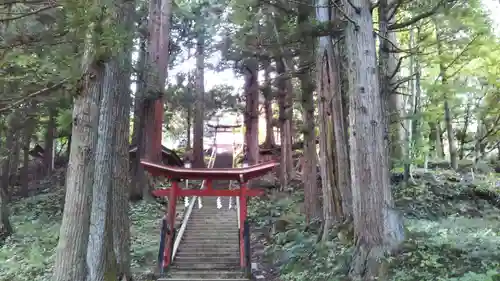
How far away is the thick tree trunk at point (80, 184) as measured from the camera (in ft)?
17.2

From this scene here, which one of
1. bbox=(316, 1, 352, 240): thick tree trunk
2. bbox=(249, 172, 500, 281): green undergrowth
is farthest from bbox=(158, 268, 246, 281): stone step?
bbox=(316, 1, 352, 240): thick tree trunk

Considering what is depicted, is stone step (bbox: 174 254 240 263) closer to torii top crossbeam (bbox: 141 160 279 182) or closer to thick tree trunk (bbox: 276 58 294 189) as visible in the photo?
torii top crossbeam (bbox: 141 160 279 182)

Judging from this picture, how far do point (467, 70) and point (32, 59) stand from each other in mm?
12969

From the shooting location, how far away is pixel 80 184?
17.7 ft

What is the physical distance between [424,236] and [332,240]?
203 cm

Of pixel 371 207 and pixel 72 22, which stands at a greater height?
pixel 72 22

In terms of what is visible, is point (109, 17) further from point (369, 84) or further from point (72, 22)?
point (369, 84)

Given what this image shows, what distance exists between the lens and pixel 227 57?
50.6 feet

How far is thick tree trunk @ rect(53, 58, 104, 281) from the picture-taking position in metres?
5.25

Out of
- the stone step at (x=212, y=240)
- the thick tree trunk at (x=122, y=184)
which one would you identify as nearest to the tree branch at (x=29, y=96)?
the thick tree trunk at (x=122, y=184)

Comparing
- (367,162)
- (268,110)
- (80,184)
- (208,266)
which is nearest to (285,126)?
(268,110)

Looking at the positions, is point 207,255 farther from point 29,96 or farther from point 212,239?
point 29,96

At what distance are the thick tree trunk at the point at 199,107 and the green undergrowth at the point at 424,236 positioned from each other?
16.0ft

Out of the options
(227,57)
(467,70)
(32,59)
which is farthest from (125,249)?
(467,70)
